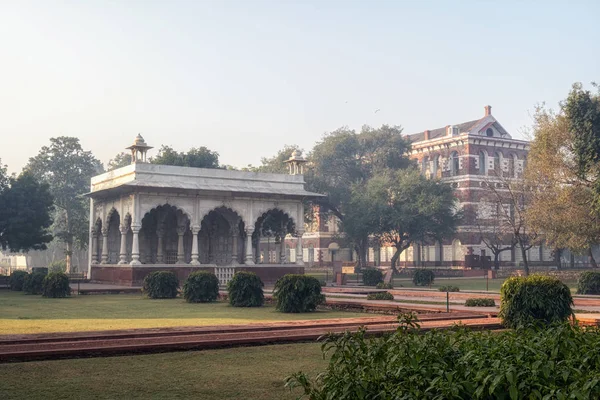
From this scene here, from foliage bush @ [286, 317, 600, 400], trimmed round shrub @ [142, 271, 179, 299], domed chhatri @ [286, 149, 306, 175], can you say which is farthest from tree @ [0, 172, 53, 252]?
foliage bush @ [286, 317, 600, 400]

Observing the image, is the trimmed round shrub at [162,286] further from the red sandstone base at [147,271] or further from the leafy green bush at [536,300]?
the leafy green bush at [536,300]

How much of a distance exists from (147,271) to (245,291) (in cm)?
1429

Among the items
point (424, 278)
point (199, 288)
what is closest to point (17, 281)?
point (199, 288)

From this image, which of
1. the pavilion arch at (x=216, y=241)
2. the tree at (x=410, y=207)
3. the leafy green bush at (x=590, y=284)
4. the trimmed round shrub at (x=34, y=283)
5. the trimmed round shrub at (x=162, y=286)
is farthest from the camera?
A: the tree at (x=410, y=207)

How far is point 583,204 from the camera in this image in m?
36.9

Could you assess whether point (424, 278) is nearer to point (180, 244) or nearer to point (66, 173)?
point (180, 244)

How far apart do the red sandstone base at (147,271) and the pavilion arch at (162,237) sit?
280 centimetres

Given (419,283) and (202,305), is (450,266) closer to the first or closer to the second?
(419,283)

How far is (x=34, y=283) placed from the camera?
2955cm

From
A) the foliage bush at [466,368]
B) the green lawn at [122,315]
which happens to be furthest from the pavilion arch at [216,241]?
the foliage bush at [466,368]

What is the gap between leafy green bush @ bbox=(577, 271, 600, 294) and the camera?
2841cm

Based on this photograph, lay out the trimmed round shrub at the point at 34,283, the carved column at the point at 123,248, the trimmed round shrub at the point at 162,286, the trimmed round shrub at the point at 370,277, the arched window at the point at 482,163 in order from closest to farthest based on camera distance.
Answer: the trimmed round shrub at the point at 162,286
the trimmed round shrub at the point at 34,283
the carved column at the point at 123,248
the trimmed round shrub at the point at 370,277
the arched window at the point at 482,163

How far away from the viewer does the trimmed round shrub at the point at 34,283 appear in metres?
29.3

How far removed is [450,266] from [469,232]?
3772 mm
